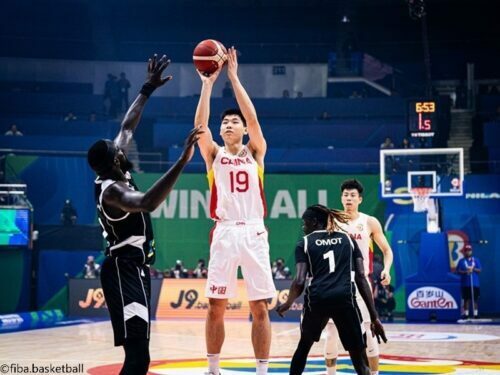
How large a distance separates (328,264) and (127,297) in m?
2.08

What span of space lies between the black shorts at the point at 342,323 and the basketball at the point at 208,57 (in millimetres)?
2364

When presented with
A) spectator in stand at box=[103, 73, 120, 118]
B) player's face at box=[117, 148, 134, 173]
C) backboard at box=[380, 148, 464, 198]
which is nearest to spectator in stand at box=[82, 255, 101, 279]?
spectator in stand at box=[103, 73, 120, 118]

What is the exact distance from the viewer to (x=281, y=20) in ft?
114

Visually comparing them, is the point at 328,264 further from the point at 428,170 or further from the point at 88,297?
the point at 88,297

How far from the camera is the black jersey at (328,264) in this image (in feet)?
22.7

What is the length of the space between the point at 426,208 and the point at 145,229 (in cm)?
1503

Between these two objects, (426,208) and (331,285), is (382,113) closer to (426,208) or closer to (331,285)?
(426,208)

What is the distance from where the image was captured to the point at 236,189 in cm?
746

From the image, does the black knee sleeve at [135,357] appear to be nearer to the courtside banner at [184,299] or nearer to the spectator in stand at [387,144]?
the courtside banner at [184,299]

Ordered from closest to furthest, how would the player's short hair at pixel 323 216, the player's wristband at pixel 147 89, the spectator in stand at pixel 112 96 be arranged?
the player's wristband at pixel 147 89 < the player's short hair at pixel 323 216 < the spectator in stand at pixel 112 96

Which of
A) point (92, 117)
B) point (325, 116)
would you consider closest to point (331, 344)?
point (325, 116)

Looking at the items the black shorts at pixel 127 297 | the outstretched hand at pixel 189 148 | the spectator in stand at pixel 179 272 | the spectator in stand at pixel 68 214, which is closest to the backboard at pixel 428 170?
the spectator in stand at pixel 179 272

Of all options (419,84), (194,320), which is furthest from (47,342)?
(419,84)

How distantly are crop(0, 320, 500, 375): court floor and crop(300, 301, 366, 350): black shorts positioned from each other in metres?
2.44
